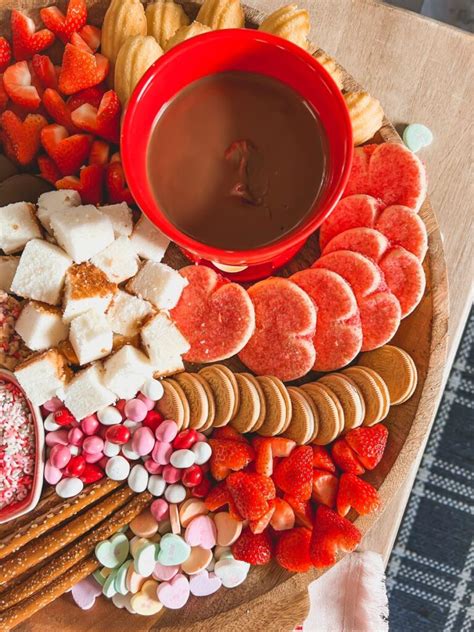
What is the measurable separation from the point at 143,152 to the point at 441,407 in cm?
125

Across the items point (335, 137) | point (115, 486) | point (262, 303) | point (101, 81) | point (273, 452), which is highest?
point (335, 137)

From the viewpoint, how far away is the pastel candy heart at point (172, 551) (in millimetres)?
1367

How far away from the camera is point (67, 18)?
1460 millimetres

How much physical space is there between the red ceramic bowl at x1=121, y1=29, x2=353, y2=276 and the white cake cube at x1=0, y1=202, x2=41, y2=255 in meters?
0.30

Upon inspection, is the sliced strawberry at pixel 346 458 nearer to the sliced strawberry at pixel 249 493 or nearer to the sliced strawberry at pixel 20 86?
the sliced strawberry at pixel 249 493

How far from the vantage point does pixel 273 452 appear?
4.58 feet

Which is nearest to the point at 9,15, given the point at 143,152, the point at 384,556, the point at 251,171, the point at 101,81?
the point at 101,81

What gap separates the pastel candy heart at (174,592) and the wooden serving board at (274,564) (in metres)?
0.03

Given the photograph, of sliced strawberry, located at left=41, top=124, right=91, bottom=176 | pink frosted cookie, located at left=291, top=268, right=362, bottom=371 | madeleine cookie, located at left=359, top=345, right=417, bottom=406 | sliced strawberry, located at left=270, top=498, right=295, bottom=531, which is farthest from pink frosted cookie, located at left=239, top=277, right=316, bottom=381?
sliced strawberry, located at left=41, top=124, right=91, bottom=176

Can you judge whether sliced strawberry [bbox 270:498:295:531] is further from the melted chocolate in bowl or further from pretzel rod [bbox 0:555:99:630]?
the melted chocolate in bowl

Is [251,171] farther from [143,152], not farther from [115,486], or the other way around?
[115,486]

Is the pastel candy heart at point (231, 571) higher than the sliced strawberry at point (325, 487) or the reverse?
the reverse

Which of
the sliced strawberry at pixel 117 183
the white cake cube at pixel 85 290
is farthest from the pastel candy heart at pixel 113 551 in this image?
the sliced strawberry at pixel 117 183

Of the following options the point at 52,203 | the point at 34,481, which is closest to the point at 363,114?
the point at 52,203
